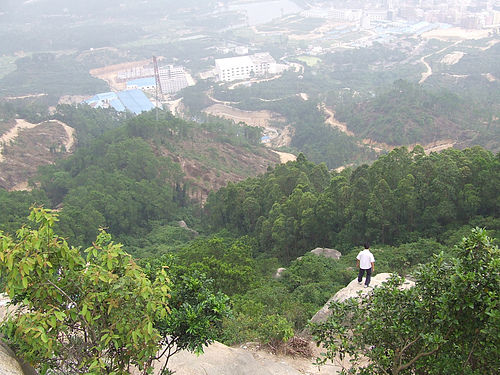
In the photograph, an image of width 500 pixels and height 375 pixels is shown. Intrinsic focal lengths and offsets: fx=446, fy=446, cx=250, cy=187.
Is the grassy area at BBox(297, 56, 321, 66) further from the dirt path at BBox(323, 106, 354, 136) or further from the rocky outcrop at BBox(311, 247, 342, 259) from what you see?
the rocky outcrop at BBox(311, 247, 342, 259)

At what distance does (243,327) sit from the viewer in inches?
453

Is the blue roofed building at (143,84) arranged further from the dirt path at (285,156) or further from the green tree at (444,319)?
the green tree at (444,319)

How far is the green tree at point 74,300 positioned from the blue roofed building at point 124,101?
73996mm

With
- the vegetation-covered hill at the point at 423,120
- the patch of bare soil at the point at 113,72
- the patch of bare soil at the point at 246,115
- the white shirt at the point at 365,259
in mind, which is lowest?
the patch of bare soil at the point at 246,115

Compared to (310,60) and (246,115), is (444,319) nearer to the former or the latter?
(246,115)

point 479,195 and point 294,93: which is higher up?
point 479,195

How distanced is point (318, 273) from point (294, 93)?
67.0 m

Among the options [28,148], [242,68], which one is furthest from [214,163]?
[242,68]

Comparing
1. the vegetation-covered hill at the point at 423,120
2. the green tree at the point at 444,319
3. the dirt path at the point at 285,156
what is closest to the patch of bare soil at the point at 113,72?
the dirt path at the point at 285,156

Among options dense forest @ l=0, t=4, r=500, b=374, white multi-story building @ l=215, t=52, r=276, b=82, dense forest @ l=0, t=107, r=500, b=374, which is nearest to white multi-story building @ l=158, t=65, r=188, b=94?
dense forest @ l=0, t=4, r=500, b=374

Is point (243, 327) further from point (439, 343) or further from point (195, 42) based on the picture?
point (195, 42)

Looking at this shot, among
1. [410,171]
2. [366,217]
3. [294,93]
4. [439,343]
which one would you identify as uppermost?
[439,343]

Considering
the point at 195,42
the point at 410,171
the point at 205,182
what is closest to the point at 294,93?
the point at 205,182

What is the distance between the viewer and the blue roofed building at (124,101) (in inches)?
3093
